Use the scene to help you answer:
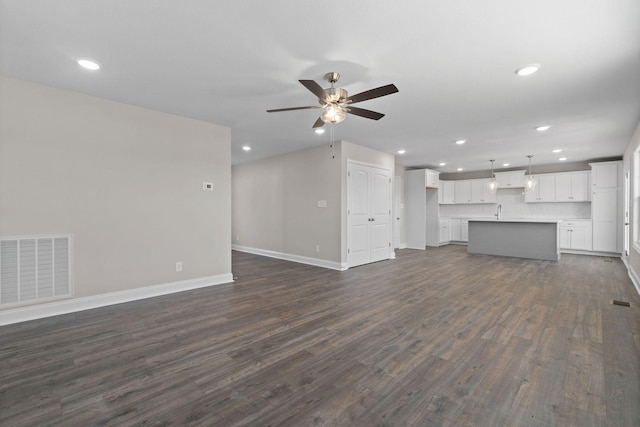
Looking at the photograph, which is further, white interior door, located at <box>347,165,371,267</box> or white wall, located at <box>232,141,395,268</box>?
white interior door, located at <box>347,165,371,267</box>

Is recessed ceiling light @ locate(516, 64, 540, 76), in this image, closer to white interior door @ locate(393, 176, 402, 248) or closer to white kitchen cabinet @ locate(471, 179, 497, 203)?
white interior door @ locate(393, 176, 402, 248)

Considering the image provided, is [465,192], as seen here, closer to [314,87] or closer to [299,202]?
[299,202]

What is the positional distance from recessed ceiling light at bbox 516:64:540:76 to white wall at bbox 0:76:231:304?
3.89 metres

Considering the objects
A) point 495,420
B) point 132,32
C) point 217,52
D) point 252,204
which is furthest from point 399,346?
point 252,204

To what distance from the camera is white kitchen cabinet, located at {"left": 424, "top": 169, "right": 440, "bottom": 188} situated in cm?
826

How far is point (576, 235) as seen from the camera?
7406 mm

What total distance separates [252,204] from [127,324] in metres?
4.79

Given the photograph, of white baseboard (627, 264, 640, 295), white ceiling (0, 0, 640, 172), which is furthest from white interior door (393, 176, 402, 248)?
white baseboard (627, 264, 640, 295)

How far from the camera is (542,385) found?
1.87 metres

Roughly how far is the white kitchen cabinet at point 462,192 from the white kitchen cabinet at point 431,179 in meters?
1.22

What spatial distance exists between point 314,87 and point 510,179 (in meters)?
8.32

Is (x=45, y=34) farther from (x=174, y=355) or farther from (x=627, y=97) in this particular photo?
(x=627, y=97)

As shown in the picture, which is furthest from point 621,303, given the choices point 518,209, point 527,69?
point 518,209

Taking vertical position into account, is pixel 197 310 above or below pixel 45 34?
below
